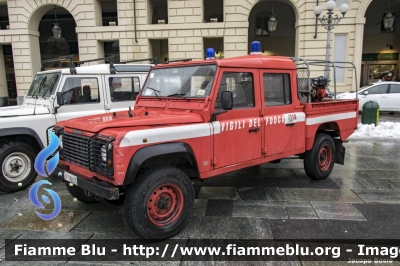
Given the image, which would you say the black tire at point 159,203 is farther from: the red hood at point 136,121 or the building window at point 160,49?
the building window at point 160,49

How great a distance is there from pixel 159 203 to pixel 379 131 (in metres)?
9.81

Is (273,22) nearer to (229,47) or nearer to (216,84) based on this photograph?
(229,47)

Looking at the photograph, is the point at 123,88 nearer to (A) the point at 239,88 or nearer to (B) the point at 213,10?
(A) the point at 239,88

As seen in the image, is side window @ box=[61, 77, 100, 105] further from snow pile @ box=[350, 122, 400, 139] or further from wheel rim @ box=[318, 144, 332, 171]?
snow pile @ box=[350, 122, 400, 139]

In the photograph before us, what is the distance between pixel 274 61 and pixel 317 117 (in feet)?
4.62

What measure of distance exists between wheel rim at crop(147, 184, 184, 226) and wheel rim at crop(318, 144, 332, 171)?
11.2 ft

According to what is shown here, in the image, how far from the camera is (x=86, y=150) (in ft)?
12.0

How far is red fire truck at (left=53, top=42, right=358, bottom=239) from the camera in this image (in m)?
3.48

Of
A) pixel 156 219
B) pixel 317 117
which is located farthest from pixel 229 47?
pixel 156 219

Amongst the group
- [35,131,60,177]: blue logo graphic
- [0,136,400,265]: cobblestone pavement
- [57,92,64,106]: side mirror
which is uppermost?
[57,92,64,106]: side mirror

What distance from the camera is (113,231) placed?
406 centimetres

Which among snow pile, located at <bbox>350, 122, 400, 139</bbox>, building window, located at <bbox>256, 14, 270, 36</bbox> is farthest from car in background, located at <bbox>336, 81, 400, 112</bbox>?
building window, located at <bbox>256, 14, 270, 36</bbox>

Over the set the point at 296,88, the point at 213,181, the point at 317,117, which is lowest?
the point at 213,181

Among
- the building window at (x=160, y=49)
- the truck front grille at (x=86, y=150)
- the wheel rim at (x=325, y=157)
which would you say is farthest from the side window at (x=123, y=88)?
the building window at (x=160, y=49)
